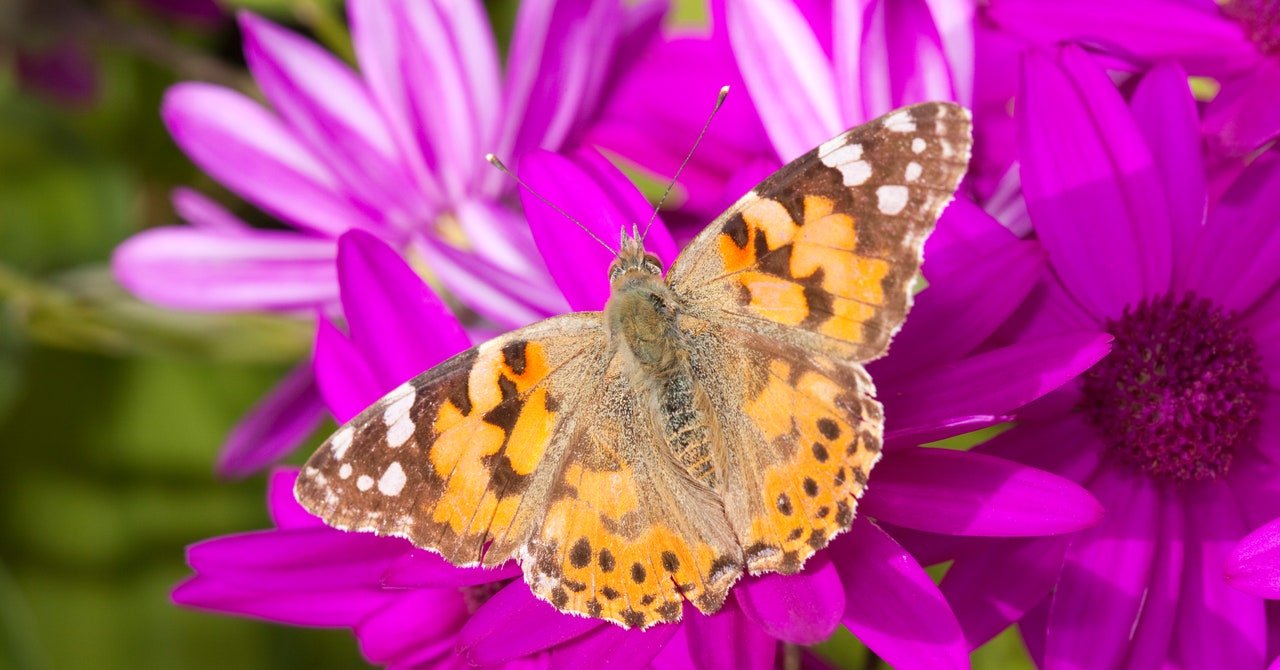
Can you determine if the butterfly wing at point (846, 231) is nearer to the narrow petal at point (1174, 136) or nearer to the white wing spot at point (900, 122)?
the white wing spot at point (900, 122)

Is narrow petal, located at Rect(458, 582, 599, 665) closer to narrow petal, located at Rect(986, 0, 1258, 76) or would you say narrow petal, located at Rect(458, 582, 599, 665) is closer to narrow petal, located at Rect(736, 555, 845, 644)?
narrow petal, located at Rect(736, 555, 845, 644)

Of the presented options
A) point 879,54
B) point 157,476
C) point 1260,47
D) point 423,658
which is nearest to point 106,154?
point 157,476

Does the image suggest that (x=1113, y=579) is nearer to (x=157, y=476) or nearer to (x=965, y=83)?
(x=965, y=83)

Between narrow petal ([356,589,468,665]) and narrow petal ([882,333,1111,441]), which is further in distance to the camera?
narrow petal ([356,589,468,665])

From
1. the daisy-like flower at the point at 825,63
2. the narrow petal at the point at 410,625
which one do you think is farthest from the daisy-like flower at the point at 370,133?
the narrow petal at the point at 410,625

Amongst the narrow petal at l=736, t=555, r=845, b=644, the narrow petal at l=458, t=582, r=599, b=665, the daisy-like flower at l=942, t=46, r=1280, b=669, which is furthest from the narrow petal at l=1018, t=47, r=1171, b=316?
the narrow petal at l=458, t=582, r=599, b=665

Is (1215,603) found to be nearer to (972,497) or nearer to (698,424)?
(972,497)
